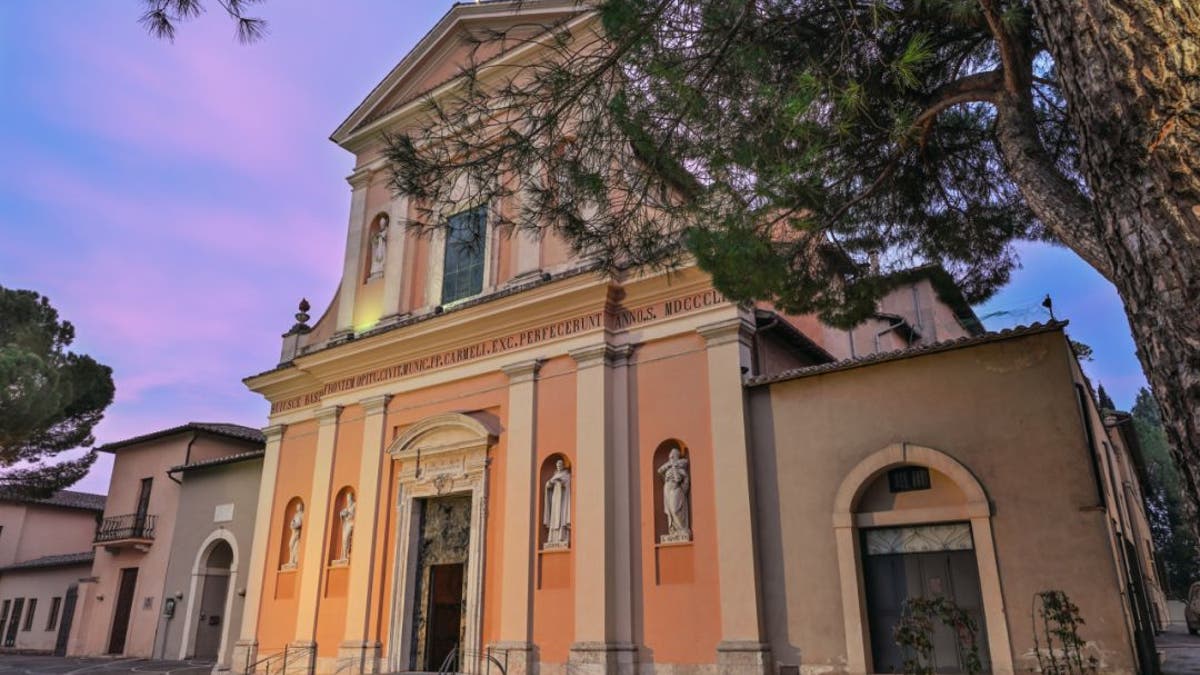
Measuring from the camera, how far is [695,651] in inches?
367

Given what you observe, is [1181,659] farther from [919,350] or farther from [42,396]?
[42,396]

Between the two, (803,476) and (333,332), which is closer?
(803,476)

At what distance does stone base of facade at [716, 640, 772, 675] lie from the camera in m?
→ 8.71

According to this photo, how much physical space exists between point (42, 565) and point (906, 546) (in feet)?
81.0

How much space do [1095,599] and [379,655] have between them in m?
9.56

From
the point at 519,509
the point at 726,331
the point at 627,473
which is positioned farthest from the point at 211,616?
the point at 726,331

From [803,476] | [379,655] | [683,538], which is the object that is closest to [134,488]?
[379,655]

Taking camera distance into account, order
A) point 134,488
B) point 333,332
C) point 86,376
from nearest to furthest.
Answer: point 333,332 → point 134,488 → point 86,376

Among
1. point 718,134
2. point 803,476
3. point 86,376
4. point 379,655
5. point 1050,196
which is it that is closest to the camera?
point 1050,196

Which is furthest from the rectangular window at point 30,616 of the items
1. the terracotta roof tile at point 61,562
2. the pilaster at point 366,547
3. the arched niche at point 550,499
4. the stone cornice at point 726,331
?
the stone cornice at point 726,331

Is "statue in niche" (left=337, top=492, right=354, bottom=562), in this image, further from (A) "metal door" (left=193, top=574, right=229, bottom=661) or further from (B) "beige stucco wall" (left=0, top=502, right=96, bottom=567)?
(B) "beige stucco wall" (left=0, top=502, right=96, bottom=567)

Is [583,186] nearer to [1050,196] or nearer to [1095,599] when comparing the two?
[1050,196]

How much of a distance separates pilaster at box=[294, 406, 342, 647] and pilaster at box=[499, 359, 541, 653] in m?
4.01

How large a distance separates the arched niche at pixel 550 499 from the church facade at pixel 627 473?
44 millimetres
